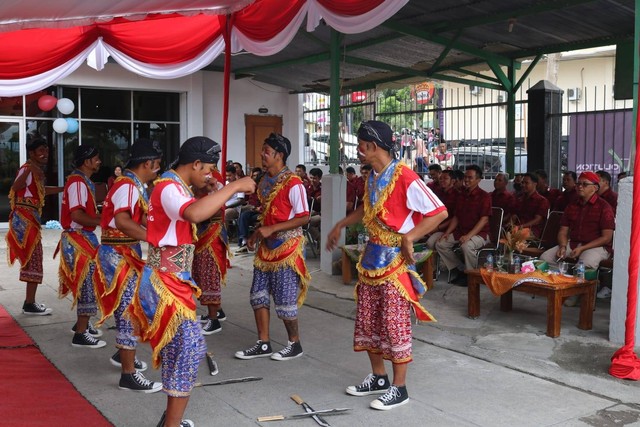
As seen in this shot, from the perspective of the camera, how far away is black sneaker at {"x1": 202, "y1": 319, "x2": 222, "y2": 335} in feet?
19.6

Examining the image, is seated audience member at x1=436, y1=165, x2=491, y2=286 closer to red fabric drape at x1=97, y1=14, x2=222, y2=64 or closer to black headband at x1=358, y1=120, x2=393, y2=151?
red fabric drape at x1=97, y1=14, x2=222, y2=64

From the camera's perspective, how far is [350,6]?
6285 mm

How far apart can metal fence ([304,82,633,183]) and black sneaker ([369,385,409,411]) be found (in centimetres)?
409

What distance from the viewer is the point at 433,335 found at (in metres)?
5.80

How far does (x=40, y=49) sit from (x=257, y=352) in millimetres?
5119

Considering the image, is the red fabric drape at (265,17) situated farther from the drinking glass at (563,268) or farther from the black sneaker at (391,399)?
the black sneaker at (391,399)

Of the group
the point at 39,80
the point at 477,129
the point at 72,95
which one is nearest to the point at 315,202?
the point at 477,129

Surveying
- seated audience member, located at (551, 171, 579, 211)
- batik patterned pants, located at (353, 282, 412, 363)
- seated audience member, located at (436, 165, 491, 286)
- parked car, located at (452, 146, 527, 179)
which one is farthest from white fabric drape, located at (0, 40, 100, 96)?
parked car, located at (452, 146, 527, 179)

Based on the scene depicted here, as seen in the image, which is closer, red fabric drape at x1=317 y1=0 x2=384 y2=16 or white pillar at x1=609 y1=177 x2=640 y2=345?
white pillar at x1=609 y1=177 x2=640 y2=345

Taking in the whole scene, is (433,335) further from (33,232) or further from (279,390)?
(33,232)

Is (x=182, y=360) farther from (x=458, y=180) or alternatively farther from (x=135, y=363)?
(x=458, y=180)

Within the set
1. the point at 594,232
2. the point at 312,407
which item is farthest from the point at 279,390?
the point at 594,232

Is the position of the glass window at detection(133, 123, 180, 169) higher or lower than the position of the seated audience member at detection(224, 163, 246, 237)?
higher

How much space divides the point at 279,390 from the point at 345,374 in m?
0.58
